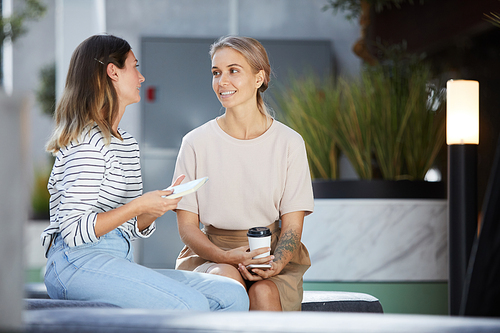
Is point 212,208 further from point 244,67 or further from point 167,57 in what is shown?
point 167,57

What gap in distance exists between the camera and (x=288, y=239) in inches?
65.5

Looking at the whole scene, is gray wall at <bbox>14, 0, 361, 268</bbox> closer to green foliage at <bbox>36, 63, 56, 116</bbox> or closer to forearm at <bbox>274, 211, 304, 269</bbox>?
green foliage at <bbox>36, 63, 56, 116</bbox>

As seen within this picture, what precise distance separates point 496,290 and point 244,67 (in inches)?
48.7

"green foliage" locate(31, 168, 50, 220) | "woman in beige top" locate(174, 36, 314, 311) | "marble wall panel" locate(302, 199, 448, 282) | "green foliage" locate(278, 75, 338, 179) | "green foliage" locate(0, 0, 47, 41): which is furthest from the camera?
"green foliage" locate(0, 0, 47, 41)

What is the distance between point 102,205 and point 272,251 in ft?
2.06

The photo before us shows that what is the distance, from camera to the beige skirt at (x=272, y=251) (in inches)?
61.2

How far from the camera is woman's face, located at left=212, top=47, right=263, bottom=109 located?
175cm

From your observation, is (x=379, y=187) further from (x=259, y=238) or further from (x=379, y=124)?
(x=259, y=238)

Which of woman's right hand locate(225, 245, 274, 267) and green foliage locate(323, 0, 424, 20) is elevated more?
green foliage locate(323, 0, 424, 20)

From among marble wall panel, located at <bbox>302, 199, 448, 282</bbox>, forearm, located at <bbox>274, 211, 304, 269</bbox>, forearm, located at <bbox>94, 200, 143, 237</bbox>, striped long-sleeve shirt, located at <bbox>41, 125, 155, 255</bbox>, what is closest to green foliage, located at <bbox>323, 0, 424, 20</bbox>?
marble wall panel, located at <bbox>302, 199, 448, 282</bbox>

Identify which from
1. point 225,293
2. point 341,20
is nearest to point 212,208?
point 225,293

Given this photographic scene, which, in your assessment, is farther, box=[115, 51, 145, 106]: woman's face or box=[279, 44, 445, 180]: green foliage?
box=[279, 44, 445, 180]: green foliage

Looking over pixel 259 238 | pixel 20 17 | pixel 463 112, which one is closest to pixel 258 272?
pixel 259 238

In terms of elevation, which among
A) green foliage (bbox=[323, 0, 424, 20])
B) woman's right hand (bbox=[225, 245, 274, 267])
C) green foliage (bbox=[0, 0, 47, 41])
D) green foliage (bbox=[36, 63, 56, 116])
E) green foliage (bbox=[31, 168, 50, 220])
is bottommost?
green foliage (bbox=[31, 168, 50, 220])
